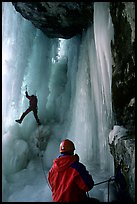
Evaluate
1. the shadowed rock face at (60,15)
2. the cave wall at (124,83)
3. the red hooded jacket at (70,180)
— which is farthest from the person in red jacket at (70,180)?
the shadowed rock face at (60,15)

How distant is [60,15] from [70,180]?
219 inches

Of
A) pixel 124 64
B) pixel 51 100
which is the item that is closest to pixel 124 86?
pixel 124 64

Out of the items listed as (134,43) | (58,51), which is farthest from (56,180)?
(58,51)

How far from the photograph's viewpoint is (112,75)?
5184mm

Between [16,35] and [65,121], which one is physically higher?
[16,35]

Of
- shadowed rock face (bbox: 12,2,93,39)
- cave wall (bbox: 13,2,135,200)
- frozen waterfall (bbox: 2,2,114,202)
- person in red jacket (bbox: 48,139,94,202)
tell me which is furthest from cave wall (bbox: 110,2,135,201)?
shadowed rock face (bbox: 12,2,93,39)

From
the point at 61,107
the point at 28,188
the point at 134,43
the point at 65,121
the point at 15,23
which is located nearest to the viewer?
the point at 134,43

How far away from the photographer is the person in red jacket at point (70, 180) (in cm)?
313

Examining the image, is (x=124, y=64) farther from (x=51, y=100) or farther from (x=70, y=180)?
(x=51, y=100)

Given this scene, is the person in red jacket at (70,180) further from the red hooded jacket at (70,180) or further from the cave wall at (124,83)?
the cave wall at (124,83)

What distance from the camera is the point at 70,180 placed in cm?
314

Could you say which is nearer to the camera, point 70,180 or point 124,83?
point 70,180

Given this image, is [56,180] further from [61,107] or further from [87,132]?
[61,107]

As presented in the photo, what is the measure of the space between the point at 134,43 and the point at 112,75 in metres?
1.04
